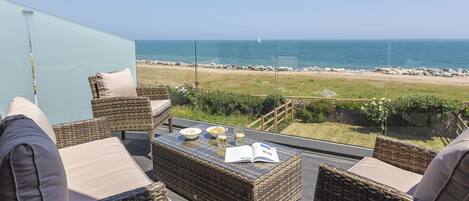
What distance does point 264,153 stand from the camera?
1.96m

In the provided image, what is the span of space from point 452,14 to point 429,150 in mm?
3061

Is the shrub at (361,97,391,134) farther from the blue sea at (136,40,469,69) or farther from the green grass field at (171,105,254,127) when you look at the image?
the green grass field at (171,105,254,127)

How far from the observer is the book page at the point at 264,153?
189 cm

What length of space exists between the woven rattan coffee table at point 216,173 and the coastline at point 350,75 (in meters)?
1.52

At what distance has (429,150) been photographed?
185 cm

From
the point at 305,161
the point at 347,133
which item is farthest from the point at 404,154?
the point at 347,133

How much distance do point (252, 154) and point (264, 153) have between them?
77 mm

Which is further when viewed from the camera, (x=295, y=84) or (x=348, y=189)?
(x=295, y=84)

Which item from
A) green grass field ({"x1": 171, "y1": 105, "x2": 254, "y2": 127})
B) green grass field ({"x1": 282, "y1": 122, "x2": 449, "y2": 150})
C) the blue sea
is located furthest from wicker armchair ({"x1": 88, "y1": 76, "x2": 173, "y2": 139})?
green grass field ({"x1": 282, "y1": 122, "x2": 449, "y2": 150})

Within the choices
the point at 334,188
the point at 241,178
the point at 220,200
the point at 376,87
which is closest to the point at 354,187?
the point at 334,188

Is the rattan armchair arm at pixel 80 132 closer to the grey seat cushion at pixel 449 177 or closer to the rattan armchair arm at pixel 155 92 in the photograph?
the rattan armchair arm at pixel 155 92

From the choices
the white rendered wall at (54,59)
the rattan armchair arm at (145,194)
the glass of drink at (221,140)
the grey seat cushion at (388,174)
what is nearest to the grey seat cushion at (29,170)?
the rattan armchair arm at (145,194)

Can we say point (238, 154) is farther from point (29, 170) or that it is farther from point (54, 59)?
point (54, 59)

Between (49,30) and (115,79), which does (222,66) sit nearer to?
(115,79)
